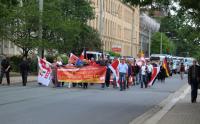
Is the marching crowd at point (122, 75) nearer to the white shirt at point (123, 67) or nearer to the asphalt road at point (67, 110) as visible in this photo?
the white shirt at point (123, 67)

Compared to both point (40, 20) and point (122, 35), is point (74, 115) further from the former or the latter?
point (122, 35)

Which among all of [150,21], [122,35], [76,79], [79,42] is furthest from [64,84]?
[150,21]

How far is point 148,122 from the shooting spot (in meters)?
14.6

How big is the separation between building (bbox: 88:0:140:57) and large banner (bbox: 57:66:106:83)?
4674cm

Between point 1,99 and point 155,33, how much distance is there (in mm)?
115100

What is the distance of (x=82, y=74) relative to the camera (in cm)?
3234

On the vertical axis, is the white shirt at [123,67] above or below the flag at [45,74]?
above

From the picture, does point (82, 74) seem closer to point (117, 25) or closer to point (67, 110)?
point (67, 110)

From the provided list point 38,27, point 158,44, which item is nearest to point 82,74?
point 38,27

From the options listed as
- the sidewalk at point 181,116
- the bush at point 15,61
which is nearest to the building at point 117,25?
the bush at point 15,61

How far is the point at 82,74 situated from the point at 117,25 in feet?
240

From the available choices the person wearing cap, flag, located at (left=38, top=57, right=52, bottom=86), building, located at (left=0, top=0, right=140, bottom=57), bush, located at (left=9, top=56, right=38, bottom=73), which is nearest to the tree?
bush, located at (left=9, top=56, right=38, bottom=73)

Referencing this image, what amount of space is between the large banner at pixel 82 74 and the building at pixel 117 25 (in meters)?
46.7

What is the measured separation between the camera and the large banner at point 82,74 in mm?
32312
